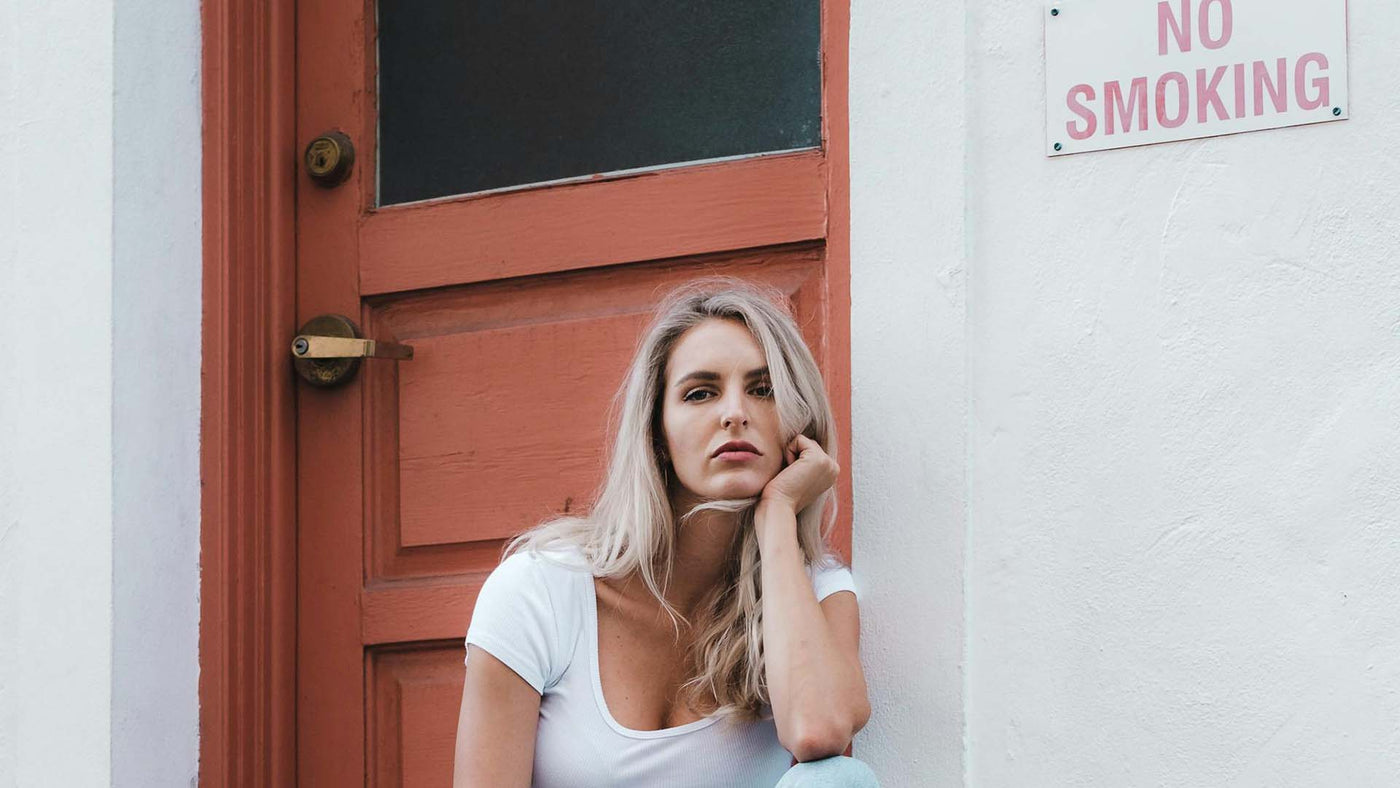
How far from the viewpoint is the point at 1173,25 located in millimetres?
2342

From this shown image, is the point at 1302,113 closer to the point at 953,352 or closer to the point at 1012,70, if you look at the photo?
the point at 1012,70

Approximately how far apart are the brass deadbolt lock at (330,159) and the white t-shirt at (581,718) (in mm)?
901

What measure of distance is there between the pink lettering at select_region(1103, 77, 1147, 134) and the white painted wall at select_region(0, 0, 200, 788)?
1.59 metres

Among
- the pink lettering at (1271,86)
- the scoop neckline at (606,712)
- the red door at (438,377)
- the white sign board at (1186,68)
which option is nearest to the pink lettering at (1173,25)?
the white sign board at (1186,68)

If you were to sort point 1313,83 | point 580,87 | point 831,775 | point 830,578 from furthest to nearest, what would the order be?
point 580,87
point 830,578
point 1313,83
point 831,775

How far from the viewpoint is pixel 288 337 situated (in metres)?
2.95

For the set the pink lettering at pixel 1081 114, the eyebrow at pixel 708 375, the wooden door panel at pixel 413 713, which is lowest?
the wooden door panel at pixel 413 713

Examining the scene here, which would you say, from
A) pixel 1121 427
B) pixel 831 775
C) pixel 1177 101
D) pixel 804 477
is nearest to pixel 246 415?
pixel 804 477

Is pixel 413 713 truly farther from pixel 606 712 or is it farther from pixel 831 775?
pixel 831 775

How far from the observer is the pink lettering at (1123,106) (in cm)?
234

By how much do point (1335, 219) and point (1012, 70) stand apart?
1.70 feet

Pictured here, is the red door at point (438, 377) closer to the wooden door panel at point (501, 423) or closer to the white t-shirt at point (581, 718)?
the wooden door panel at point (501, 423)

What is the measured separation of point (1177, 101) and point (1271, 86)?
0.13 metres

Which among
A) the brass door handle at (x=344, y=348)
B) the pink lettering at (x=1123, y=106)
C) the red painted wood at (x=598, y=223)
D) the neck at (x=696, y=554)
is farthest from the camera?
the brass door handle at (x=344, y=348)
